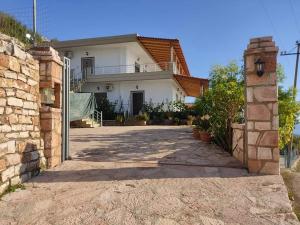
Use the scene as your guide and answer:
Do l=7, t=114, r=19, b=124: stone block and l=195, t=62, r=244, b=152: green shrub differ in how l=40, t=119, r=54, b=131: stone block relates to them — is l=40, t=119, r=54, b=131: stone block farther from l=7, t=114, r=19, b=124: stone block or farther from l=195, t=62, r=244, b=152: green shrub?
l=195, t=62, r=244, b=152: green shrub

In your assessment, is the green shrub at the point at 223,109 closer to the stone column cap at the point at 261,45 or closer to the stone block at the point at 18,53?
the stone column cap at the point at 261,45

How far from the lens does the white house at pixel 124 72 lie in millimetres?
19047

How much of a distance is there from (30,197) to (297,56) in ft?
77.5

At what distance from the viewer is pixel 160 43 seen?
18.8 m

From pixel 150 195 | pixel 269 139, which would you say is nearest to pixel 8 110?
pixel 150 195

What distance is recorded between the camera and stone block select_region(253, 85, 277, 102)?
500 centimetres

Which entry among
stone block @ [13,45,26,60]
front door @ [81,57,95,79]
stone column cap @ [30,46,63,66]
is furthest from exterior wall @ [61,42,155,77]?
stone block @ [13,45,26,60]

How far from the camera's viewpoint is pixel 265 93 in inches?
198

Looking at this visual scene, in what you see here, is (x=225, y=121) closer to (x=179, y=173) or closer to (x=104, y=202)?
(x=179, y=173)

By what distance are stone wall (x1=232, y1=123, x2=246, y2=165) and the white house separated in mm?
12606

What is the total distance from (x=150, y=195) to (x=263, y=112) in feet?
8.38

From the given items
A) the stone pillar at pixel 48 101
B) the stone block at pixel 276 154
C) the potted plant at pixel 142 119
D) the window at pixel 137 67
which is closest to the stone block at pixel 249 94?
the stone block at pixel 276 154

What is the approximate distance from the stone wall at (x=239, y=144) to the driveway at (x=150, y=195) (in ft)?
0.58

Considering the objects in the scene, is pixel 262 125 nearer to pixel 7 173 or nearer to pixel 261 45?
pixel 261 45
